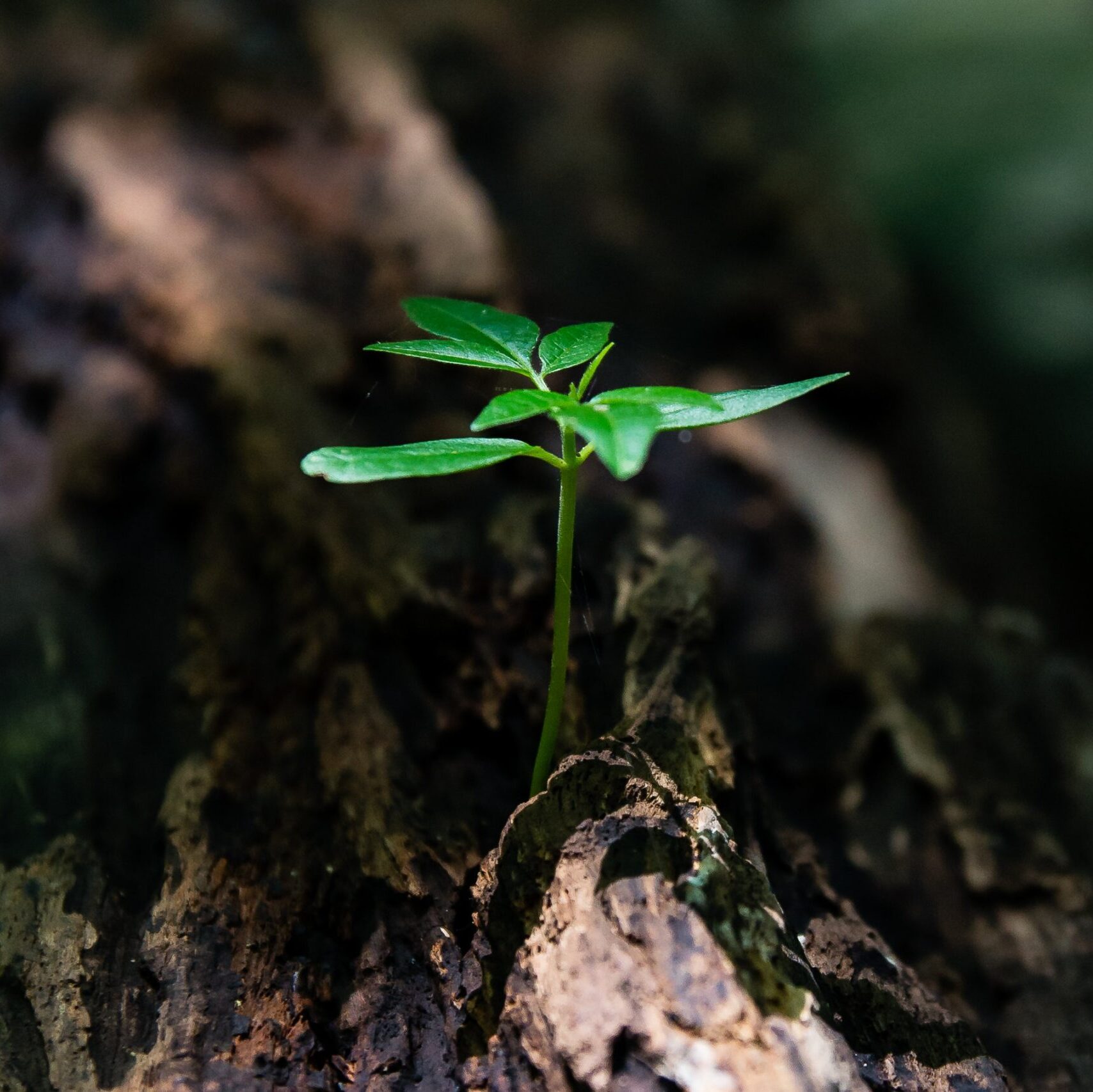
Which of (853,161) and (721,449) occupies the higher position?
(853,161)

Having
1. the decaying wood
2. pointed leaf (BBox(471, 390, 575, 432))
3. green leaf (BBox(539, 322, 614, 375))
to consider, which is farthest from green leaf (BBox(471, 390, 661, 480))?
the decaying wood

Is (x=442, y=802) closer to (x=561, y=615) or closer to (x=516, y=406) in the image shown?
(x=561, y=615)

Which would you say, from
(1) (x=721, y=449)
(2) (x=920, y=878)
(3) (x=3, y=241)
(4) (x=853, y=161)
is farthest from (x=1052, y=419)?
(3) (x=3, y=241)

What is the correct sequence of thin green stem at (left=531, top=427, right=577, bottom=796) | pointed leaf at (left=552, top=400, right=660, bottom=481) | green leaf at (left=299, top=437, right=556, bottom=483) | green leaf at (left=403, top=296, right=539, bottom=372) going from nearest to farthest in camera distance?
1. pointed leaf at (left=552, top=400, right=660, bottom=481)
2. green leaf at (left=299, top=437, right=556, bottom=483)
3. thin green stem at (left=531, top=427, right=577, bottom=796)
4. green leaf at (left=403, top=296, right=539, bottom=372)

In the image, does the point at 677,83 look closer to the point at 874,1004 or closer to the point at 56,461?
the point at 56,461

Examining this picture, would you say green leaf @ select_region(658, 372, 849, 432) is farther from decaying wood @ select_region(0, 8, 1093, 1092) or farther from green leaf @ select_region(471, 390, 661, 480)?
decaying wood @ select_region(0, 8, 1093, 1092)

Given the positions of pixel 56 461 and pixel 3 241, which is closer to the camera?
pixel 56 461

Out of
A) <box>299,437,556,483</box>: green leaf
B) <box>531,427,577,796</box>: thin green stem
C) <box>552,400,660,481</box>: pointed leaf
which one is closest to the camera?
<box>552,400,660,481</box>: pointed leaf

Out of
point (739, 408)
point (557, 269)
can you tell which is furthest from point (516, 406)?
point (557, 269)
